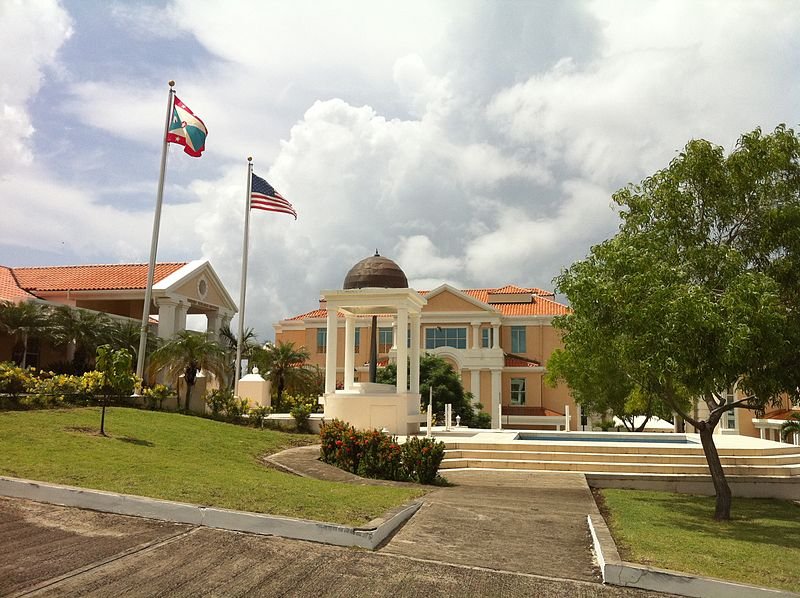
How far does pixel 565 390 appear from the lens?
164 ft

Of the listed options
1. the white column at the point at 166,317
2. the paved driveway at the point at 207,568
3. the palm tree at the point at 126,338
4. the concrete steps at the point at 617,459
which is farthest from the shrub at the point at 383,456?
the white column at the point at 166,317

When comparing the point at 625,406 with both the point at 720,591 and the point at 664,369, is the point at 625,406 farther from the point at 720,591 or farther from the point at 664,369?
the point at 720,591

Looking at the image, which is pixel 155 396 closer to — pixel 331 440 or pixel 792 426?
pixel 331 440

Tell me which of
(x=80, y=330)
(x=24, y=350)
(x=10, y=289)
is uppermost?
(x=10, y=289)

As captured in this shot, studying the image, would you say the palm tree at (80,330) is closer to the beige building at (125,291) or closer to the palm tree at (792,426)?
the beige building at (125,291)

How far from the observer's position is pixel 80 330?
26.0 m

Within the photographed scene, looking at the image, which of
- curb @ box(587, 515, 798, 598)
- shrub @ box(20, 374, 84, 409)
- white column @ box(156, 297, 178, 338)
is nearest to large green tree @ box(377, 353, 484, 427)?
white column @ box(156, 297, 178, 338)

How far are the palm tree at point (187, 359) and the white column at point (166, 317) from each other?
6849 millimetres

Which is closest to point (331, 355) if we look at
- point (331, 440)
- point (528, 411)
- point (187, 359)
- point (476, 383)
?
point (187, 359)

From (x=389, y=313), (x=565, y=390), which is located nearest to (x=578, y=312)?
(x=389, y=313)

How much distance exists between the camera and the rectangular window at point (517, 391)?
4994 centimetres

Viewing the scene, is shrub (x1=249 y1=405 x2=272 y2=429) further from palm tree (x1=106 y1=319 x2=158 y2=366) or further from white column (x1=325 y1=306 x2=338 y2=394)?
palm tree (x1=106 y1=319 x2=158 y2=366)

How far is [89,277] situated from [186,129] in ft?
47.8

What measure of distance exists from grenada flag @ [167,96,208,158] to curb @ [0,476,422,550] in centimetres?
1672
